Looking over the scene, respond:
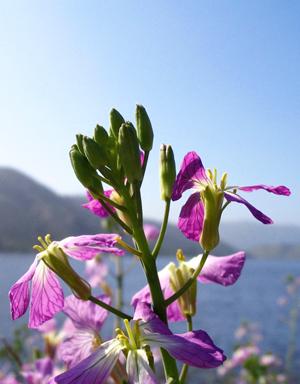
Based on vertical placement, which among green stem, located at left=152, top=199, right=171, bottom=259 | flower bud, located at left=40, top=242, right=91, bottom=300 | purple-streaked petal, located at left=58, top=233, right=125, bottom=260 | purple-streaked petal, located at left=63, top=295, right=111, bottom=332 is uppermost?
green stem, located at left=152, top=199, right=171, bottom=259

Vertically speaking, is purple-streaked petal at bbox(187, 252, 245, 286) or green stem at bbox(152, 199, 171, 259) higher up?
green stem at bbox(152, 199, 171, 259)

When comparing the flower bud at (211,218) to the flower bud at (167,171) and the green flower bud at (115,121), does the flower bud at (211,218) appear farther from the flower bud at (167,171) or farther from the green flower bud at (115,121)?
the green flower bud at (115,121)

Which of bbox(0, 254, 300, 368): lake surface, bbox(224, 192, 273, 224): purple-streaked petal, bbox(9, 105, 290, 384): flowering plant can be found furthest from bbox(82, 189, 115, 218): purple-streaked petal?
bbox(0, 254, 300, 368): lake surface

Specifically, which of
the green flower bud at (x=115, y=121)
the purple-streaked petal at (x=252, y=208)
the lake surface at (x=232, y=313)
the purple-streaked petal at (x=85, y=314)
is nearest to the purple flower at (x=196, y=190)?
the purple-streaked petal at (x=252, y=208)


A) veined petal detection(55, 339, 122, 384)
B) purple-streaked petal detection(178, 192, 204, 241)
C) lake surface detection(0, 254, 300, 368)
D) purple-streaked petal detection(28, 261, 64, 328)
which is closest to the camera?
veined petal detection(55, 339, 122, 384)

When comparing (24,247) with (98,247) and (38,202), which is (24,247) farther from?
(98,247)

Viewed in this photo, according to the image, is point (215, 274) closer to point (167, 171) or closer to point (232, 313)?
point (167, 171)

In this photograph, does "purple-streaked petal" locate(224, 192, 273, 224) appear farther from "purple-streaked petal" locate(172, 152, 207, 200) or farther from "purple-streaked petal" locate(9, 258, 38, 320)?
"purple-streaked petal" locate(9, 258, 38, 320)
